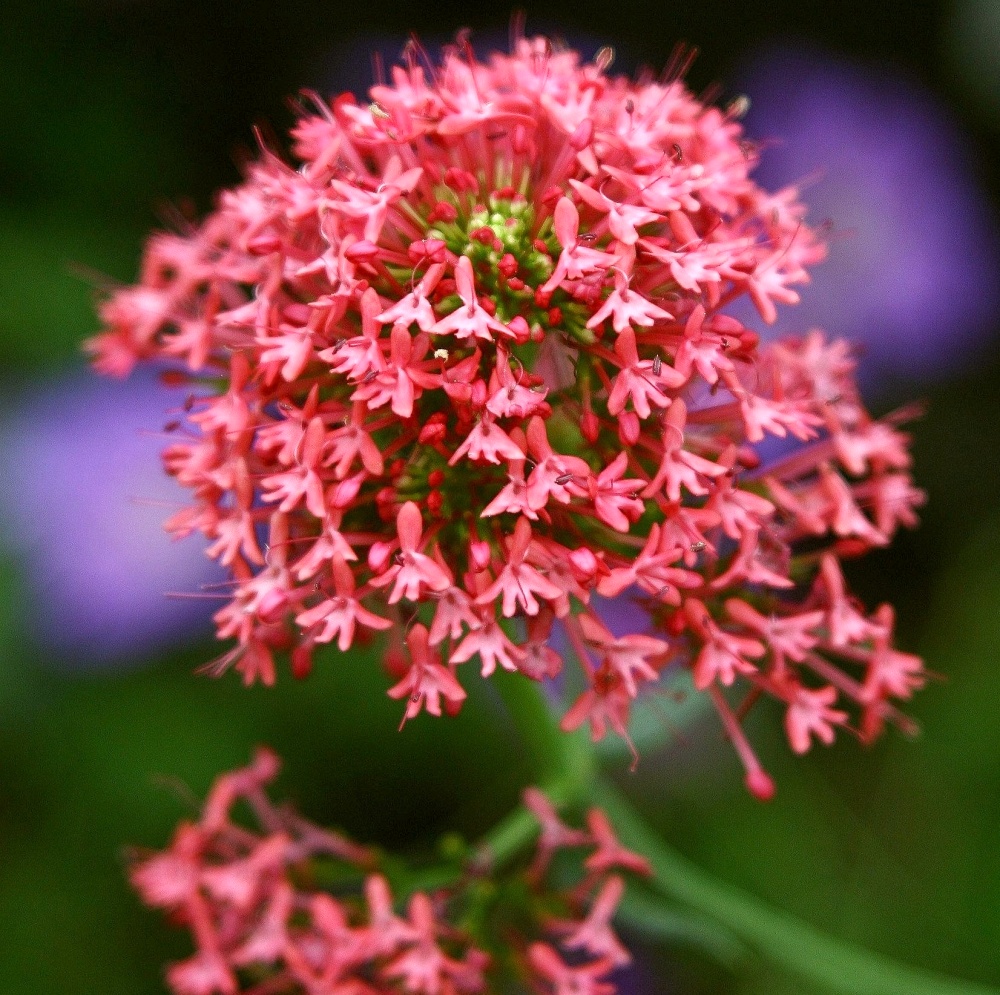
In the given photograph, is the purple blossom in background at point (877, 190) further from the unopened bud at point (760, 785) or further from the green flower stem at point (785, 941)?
the unopened bud at point (760, 785)

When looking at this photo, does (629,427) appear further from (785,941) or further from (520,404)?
(785,941)

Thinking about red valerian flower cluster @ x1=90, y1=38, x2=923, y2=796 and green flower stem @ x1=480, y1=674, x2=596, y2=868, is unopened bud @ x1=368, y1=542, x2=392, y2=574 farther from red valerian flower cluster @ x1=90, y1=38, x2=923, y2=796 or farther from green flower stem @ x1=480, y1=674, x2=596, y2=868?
green flower stem @ x1=480, y1=674, x2=596, y2=868

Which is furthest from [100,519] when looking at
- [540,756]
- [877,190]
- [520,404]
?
[877,190]

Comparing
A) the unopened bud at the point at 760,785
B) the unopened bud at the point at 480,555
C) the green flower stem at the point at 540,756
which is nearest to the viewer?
the unopened bud at the point at 480,555

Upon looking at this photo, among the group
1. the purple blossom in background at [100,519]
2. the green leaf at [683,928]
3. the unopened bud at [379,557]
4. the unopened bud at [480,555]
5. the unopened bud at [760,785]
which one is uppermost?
the unopened bud at [480,555]

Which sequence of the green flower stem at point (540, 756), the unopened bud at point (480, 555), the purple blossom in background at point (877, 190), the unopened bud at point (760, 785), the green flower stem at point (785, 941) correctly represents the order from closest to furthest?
the unopened bud at point (480, 555), the unopened bud at point (760, 785), the green flower stem at point (540, 756), the green flower stem at point (785, 941), the purple blossom in background at point (877, 190)

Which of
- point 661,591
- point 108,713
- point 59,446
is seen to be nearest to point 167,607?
point 108,713

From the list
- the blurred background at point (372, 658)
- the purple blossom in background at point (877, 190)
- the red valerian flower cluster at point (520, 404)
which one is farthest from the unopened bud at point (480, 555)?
the purple blossom in background at point (877, 190)

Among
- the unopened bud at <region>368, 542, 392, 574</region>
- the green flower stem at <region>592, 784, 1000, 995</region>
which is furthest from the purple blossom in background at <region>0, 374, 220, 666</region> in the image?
the unopened bud at <region>368, 542, 392, 574</region>
